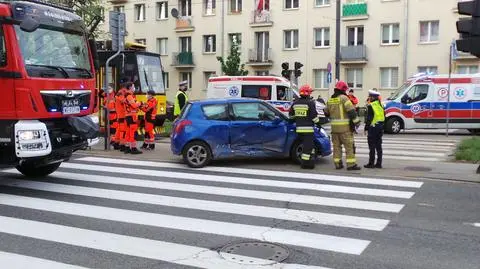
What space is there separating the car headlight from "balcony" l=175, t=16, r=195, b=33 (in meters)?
37.6

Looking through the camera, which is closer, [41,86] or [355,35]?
[41,86]

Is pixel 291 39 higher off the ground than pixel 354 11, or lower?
lower

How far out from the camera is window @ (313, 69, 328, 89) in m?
39.5

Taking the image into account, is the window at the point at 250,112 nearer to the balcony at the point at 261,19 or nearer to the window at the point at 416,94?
the window at the point at 416,94

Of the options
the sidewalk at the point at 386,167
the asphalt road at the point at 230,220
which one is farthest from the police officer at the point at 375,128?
the asphalt road at the point at 230,220

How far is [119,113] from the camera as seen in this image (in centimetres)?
1403

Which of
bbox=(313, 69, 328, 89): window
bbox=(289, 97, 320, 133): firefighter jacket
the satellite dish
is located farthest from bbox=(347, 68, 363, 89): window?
bbox=(289, 97, 320, 133): firefighter jacket

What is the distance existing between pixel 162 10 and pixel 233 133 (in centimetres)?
3754

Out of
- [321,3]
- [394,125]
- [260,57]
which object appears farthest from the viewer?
[260,57]

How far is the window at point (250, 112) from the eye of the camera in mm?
11633

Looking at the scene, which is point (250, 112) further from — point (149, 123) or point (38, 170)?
point (38, 170)

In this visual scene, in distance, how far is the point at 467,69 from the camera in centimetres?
3425

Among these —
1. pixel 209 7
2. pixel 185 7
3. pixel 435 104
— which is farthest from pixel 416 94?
pixel 185 7

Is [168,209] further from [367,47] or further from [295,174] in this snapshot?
[367,47]
